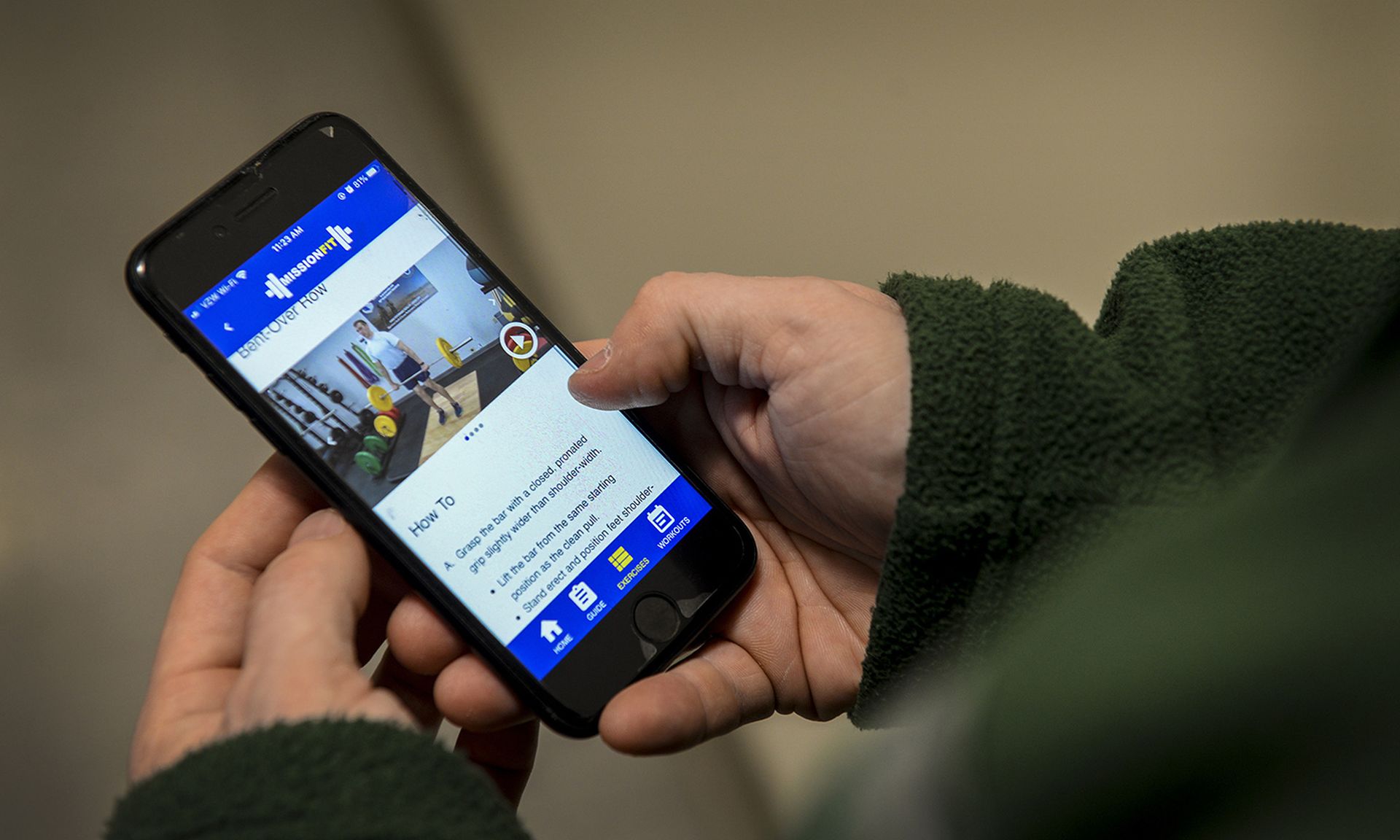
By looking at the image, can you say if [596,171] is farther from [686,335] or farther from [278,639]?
[278,639]

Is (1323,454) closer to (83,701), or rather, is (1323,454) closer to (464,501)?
(464,501)

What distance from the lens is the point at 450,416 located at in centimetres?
42

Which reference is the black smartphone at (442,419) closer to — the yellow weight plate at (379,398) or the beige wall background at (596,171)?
the yellow weight plate at (379,398)

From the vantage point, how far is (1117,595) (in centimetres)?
19

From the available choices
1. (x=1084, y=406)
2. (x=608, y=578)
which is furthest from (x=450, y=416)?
(x=1084, y=406)

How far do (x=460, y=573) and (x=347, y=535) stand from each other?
0.05 m

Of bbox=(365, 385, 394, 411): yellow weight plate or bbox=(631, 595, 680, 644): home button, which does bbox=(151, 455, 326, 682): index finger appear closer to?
bbox=(365, 385, 394, 411): yellow weight plate

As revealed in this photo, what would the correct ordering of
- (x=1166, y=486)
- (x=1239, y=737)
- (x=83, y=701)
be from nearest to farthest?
(x=1239, y=737)
(x=1166, y=486)
(x=83, y=701)

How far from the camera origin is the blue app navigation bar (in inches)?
16.0

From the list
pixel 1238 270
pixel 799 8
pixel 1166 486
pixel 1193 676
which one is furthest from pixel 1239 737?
pixel 799 8

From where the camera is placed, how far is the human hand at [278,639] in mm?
303

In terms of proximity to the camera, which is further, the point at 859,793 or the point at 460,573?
the point at 460,573

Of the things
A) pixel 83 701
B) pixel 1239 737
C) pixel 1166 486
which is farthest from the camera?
pixel 83 701

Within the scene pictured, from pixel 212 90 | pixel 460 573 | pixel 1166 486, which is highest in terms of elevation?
pixel 212 90
